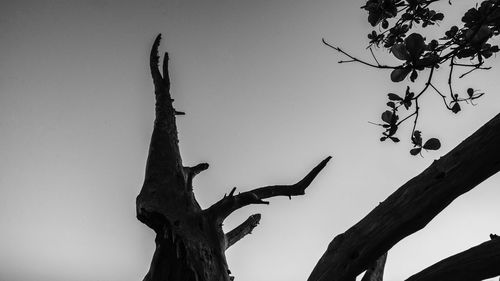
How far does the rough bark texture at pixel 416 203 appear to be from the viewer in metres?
1.52

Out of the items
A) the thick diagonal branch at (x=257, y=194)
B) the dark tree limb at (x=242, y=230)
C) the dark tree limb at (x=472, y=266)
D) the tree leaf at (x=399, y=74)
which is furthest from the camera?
the dark tree limb at (x=242, y=230)

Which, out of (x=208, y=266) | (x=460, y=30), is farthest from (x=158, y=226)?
(x=460, y=30)

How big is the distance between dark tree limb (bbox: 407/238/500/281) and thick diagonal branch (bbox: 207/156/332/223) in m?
1.07

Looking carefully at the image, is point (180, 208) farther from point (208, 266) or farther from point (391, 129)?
point (391, 129)

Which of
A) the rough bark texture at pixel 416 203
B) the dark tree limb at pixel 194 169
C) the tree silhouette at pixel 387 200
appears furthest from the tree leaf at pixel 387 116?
the dark tree limb at pixel 194 169

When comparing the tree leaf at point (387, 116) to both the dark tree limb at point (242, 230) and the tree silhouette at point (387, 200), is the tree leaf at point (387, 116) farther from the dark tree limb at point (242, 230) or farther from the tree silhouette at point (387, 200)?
the dark tree limb at point (242, 230)

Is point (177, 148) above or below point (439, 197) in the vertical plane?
above

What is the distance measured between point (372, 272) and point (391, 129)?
3.16ft

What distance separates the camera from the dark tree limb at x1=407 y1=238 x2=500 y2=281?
1.42 metres

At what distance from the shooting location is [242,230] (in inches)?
119

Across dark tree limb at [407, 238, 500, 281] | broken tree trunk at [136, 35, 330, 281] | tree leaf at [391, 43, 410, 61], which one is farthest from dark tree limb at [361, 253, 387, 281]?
tree leaf at [391, 43, 410, 61]

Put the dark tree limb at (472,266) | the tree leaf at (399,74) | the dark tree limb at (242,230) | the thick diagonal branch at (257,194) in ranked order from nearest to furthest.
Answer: the dark tree limb at (472,266)
the tree leaf at (399,74)
the thick diagonal branch at (257,194)
the dark tree limb at (242,230)

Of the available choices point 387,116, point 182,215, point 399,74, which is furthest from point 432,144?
point 182,215

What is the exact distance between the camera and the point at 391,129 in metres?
2.02
